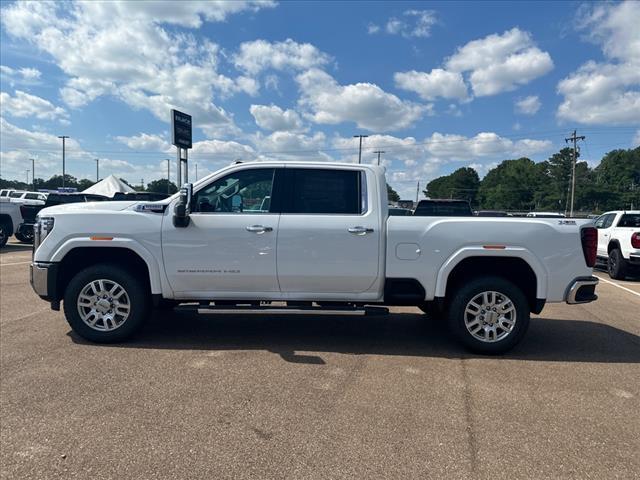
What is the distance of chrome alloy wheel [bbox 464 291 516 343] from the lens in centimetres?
482

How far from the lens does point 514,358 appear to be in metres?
4.86

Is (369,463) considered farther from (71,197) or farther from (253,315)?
(71,197)

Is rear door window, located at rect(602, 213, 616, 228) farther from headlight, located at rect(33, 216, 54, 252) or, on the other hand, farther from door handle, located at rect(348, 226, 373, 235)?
headlight, located at rect(33, 216, 54, 252)

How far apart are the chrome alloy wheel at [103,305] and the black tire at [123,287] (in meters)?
0.03

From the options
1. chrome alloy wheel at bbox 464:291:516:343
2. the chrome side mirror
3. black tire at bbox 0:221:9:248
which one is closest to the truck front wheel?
black tire at bbox 0:221:9:248

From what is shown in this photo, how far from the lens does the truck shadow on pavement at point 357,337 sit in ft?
16.3

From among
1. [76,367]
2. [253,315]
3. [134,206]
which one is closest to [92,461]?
[76,367]

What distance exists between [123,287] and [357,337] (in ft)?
8.88

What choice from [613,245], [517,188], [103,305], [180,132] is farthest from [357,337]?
[517,188]

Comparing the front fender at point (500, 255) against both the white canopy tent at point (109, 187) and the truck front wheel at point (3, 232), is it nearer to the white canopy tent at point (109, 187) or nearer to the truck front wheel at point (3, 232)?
the truck front wheel at point (3, 232)

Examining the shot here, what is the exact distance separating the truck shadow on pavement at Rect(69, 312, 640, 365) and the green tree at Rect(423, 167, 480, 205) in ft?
398

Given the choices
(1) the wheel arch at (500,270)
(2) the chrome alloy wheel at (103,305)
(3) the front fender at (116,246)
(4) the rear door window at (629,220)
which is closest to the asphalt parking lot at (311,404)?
(2) the chrome alloy wheel at (103,305)

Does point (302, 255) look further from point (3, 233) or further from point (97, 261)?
point (3, 233)

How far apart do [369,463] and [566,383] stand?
2.35m
